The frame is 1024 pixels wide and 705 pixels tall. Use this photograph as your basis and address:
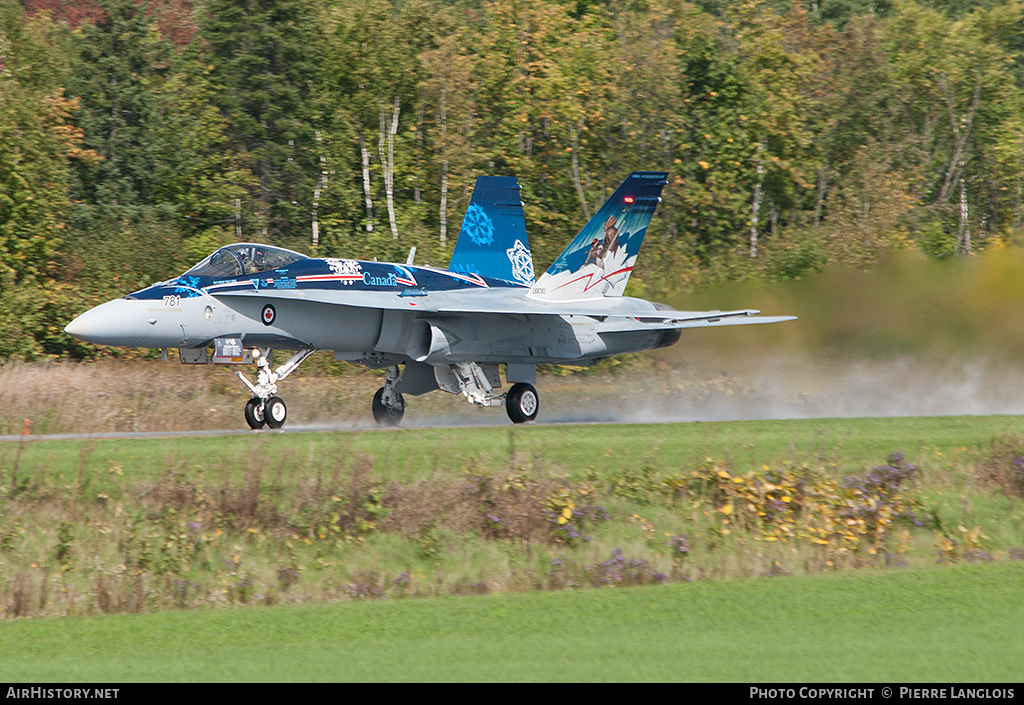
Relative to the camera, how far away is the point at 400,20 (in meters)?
37.9

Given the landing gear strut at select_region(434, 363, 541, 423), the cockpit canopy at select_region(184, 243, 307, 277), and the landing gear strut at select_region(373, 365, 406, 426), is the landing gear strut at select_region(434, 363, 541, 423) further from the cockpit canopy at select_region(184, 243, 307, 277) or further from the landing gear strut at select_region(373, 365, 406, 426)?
the cockpit canopy at select_region(184, 243, 307, 277)

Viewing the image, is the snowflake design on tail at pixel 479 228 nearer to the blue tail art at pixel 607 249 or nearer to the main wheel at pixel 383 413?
the blue tail art at pixel 607 249

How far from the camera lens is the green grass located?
6406 millimetres

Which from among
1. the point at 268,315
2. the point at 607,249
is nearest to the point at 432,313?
the point at 268,315

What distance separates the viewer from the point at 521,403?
18984 mm

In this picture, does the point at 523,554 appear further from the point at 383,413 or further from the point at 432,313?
the point at 383,413

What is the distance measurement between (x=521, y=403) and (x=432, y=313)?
7.58ft

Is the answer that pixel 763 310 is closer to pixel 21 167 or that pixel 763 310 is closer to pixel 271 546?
pixel 271 546

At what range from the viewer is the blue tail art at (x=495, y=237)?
21359 millimetres

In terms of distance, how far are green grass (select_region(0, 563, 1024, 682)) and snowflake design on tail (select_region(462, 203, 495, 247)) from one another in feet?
42.6

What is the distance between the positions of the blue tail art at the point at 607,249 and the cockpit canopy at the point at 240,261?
4977mm

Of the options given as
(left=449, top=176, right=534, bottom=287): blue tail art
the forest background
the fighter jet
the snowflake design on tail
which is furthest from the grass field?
the forest background

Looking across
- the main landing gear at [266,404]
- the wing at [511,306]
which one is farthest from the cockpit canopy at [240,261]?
the main landing gear at [266,404]

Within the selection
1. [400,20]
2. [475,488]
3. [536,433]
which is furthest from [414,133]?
[475,488]
